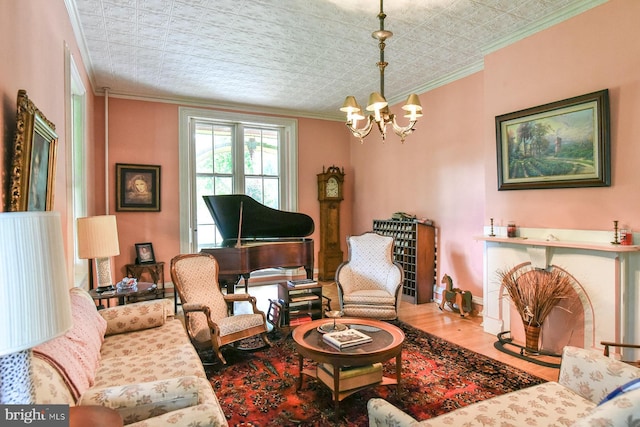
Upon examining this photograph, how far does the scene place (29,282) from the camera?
86 centimetres

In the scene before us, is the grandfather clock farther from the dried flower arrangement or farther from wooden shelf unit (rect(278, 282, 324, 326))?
the dried flower arrangement

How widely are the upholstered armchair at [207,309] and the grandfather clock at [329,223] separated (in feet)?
10.2

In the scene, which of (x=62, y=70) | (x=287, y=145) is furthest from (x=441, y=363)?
(x=287, y=145)

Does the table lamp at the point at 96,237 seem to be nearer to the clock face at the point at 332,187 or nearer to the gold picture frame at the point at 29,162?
the gold picture frame at the point at 29,162

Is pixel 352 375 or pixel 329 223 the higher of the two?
pixel 329 223

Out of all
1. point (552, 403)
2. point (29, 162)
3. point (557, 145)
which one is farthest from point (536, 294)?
point (29, 162)

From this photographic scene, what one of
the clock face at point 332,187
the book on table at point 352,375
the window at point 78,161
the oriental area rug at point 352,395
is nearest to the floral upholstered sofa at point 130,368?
the oriental area rug at point 352,395

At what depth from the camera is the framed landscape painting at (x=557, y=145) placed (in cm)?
303

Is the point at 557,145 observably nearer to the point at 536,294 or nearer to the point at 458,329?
the point at 536,294

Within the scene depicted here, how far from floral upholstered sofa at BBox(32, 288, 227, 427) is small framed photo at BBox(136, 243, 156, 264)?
104 inches

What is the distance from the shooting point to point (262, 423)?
7.44 ft

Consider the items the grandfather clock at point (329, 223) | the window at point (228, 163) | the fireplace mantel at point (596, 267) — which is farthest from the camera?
the grandfather clock at point (329, 223)

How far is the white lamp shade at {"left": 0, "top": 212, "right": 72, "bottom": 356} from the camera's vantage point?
820mm

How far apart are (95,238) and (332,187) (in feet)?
14.2
